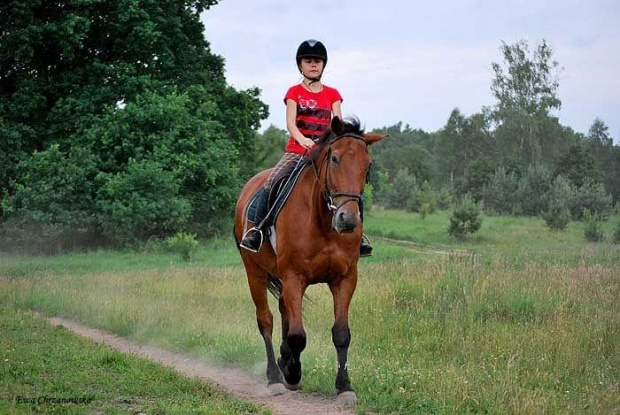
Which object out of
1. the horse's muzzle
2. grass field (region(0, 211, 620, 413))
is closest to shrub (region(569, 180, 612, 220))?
grass field (region(0, 211, 620, 413))

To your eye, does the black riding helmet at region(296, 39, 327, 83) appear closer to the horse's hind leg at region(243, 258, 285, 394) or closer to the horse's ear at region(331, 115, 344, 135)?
the horse's ear at region(331, 115, 344, 135)

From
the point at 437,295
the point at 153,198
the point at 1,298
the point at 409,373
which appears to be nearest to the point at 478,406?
the point at 409,373

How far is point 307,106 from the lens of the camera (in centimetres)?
809

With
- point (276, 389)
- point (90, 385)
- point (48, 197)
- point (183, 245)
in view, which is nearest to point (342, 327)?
point (276, 389)

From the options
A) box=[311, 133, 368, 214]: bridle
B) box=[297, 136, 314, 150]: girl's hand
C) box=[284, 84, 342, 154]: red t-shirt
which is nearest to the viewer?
box=[311, 133, 368, 214]: bridle

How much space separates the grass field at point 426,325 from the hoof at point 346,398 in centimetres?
13

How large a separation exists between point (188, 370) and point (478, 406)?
4.22 m

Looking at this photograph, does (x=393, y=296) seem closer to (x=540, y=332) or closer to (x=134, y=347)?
(x=540, y=332)

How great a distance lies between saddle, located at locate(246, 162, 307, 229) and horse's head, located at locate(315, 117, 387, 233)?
1.96ft

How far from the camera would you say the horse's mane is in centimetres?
705

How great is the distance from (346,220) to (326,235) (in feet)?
2.29

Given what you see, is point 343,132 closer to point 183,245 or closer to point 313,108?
point 313,108

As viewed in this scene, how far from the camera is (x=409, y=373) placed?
7.77m

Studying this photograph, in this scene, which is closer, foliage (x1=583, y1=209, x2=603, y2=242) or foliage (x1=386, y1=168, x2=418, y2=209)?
foliage (x1=583, y1=209, x2=603, y2=242)
